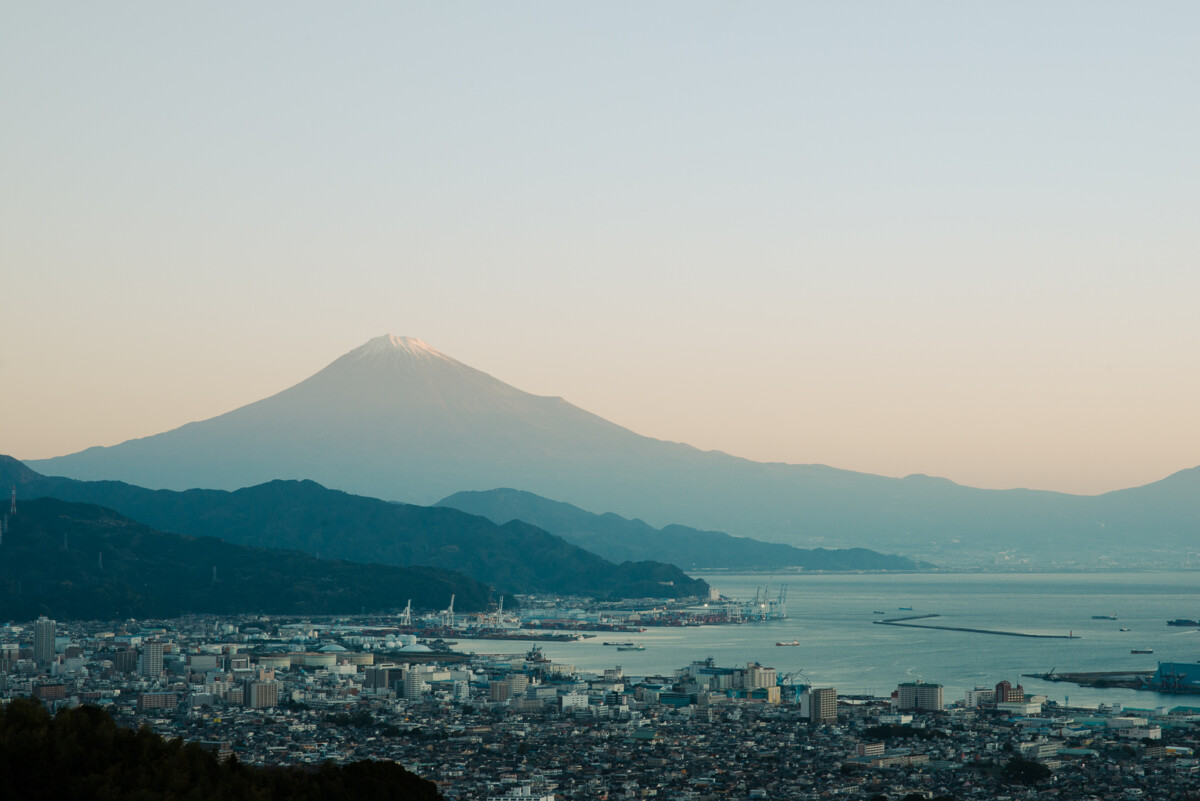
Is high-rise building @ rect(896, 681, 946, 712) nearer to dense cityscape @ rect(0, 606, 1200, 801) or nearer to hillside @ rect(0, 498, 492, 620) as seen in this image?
dense cityscape @ rect(0, 606, 1200, 801)

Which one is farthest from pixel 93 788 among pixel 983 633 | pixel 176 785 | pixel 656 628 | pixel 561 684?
pixel 656 628

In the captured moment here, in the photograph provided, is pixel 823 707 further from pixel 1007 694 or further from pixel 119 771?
pixel 119 771

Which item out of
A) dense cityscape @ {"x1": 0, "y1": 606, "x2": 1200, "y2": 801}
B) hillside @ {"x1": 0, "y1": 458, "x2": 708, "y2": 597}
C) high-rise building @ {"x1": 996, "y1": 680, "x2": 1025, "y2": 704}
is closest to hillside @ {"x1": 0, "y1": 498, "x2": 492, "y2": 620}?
hillside @ {"x1": 0, "y1": 458, "x2": 708, "y2": 597}

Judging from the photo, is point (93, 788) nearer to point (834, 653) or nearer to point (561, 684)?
point (561, 684)

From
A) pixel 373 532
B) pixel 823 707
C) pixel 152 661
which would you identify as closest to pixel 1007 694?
pixel 823 707

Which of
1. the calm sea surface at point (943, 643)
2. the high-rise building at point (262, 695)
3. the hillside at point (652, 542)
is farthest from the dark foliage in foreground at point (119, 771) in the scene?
the hillside at point (652, 542)

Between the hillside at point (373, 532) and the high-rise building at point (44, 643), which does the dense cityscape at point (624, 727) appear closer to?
the high-rise building at point (44, 643)
